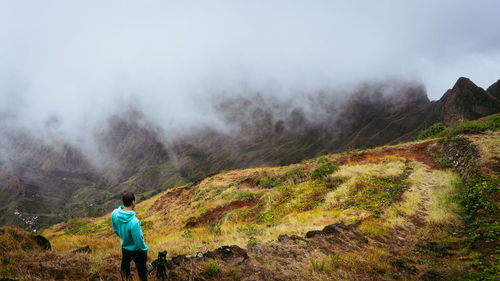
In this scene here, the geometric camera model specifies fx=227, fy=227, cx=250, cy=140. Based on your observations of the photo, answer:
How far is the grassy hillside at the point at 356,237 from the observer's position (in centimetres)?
564

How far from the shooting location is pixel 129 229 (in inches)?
192

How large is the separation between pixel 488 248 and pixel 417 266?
197 cm

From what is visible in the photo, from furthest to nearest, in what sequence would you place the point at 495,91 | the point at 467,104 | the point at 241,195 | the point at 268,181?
the point at 467,104
the point at 495,91
the point at 268,181
the point at 241,195

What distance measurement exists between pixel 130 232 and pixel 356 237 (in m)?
6.89

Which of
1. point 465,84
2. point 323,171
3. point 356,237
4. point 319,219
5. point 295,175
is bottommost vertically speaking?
point 356,237

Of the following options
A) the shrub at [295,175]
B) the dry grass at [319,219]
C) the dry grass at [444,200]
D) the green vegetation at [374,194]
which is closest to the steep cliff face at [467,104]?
the shrub at [295,175]

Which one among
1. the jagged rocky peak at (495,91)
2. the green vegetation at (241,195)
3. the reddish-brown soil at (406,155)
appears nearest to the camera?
the green vegetation at (241,195)

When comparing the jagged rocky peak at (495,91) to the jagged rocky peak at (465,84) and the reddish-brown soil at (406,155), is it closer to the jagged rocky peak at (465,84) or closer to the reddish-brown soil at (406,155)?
the jagged rocky peak at (465,84)

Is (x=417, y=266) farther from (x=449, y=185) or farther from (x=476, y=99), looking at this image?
(x=476, y=99)

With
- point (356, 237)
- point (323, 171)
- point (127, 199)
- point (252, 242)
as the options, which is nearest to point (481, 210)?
point (356, 237)

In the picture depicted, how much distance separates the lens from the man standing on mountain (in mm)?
4828

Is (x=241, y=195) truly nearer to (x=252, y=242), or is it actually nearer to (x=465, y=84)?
(x=252, y=242)

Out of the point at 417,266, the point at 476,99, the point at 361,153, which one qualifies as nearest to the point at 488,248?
the point at 417,266

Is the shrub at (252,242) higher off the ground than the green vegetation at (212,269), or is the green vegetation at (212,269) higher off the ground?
the green vegetation at (212,269)
